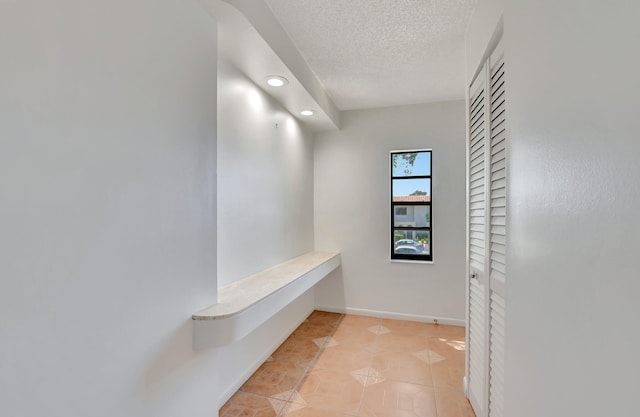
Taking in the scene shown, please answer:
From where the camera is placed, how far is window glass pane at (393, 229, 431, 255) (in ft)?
12.6

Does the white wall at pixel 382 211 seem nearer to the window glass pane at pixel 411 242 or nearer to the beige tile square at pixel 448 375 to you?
the window glass pane at pixel 411 242

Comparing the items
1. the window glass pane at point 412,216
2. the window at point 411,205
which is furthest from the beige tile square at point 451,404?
the window glass pane at point 412,216

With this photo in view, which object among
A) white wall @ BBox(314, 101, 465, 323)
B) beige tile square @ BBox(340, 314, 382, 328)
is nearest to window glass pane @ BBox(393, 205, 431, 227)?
white wall @ BBox(314, 101, 465, 323)

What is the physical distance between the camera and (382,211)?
12.9 feet

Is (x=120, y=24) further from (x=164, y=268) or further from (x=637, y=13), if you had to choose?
(x=637, y=13)

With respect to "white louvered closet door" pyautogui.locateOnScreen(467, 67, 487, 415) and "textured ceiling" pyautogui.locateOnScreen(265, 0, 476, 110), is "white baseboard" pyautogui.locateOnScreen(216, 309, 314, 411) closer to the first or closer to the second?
"white louvered closet door" pyautogui.locateOnScreen(467, 67, 487, 415)

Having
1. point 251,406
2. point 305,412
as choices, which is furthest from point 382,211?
point 251,406

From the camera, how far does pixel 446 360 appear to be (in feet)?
9.07

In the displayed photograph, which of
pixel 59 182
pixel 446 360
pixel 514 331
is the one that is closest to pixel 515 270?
pixel 514 331

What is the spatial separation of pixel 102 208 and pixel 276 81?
73.9 inches

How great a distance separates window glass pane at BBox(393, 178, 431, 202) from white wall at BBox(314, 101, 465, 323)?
12 centimetres

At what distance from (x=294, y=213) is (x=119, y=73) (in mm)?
2499

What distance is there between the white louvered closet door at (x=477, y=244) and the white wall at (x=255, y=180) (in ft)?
5.66

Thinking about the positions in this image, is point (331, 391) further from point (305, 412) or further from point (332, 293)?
point (332, 293)
